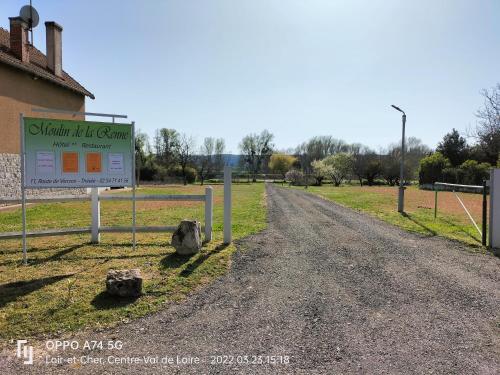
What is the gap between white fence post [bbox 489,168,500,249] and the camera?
8641 mm

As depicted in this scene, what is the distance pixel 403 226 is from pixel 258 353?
9632mm

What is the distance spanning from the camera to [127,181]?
7.37 metres

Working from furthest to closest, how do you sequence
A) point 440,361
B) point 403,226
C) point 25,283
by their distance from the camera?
point 403,226
point 25,283
point 440,361

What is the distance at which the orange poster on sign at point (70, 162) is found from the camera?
22.9ft

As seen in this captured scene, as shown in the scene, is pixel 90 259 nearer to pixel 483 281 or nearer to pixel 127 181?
pixel 127 181

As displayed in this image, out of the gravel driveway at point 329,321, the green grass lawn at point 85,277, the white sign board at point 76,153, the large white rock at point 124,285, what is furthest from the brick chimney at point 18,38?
the large white rock at point 124,285

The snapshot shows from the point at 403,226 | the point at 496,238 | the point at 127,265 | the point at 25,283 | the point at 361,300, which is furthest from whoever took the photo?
the point at 403,226

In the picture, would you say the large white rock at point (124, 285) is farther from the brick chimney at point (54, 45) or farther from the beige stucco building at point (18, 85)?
the brick chimney at point (54, 45)

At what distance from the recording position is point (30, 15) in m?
18.6

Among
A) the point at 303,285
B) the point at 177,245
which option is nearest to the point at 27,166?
the point at 177,245

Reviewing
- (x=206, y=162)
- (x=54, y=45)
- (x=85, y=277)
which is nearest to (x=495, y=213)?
(x=85, y=277)

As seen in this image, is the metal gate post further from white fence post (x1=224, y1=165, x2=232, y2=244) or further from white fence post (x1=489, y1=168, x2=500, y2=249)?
white fence post (x1=489, y1=168, x2=500, y2=249)

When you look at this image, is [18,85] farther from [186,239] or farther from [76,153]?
[186,239]
